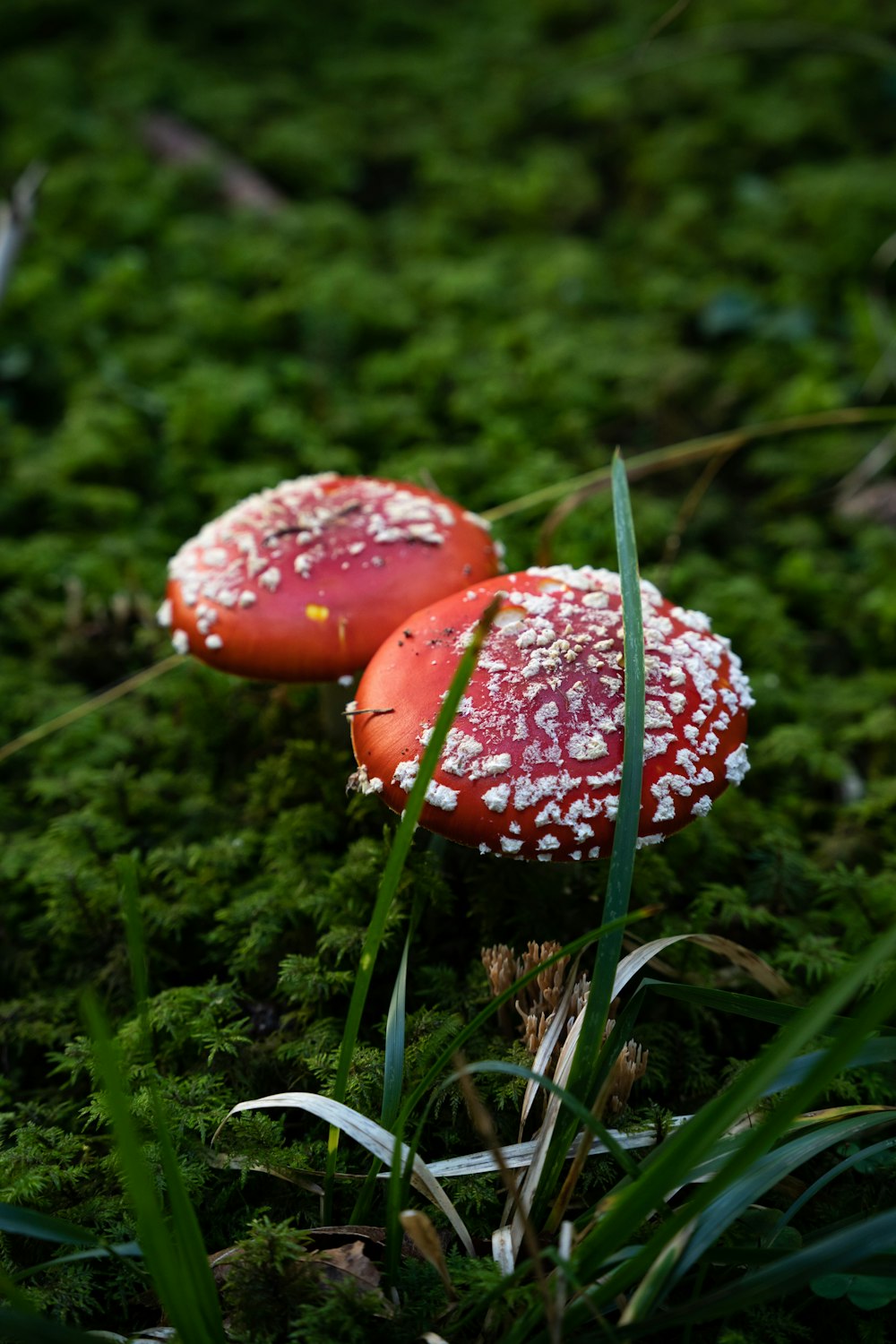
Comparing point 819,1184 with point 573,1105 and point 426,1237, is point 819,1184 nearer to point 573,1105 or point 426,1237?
point 573,1105

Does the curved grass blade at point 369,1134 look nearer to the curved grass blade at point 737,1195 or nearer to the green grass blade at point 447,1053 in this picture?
the green grass blade at point 447,1053

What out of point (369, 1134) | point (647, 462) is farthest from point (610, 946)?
point (647, 462)

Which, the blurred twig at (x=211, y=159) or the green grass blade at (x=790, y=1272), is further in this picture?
the blurred twig at (x=211, y=159)

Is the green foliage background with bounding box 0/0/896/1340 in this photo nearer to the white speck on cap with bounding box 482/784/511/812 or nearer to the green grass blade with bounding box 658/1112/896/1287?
the green grass blade with bounding box 658/1112/896/1287

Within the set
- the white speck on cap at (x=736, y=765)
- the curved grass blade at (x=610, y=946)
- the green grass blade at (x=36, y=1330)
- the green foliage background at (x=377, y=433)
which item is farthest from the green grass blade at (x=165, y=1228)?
the white speck on cap at (x=736, y=765)

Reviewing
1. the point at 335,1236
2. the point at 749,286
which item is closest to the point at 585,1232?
the point at 335,1236

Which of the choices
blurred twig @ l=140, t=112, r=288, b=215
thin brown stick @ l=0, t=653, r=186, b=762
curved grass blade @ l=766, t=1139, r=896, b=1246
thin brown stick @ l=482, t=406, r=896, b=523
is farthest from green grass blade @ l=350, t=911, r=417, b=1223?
blurred twig @ l=140, t=112, r=288, b=215
